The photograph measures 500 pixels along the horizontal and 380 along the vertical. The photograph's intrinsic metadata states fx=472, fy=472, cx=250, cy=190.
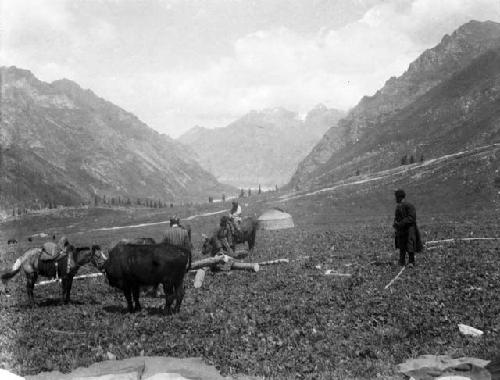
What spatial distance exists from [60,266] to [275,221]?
3032cm

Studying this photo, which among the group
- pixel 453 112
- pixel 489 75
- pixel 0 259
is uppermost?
pixel 489 75

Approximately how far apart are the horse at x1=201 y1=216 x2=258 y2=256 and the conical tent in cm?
1391

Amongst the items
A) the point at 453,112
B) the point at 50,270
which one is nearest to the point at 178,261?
the point at 50,270

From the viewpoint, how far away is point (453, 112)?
429 feet

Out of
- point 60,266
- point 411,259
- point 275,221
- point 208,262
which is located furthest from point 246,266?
point 275,221

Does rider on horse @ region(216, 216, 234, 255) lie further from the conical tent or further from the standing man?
the conical tent

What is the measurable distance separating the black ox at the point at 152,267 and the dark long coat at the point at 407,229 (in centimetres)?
981

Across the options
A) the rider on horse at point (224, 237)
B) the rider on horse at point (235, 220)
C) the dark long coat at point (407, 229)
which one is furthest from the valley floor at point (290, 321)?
the rider on horse at point (235, 220)

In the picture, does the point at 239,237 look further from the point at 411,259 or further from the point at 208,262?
the point at 411,259

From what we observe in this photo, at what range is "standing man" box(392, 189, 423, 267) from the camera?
20547 millimetres

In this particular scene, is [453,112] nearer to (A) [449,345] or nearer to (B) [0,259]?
(B) [0,259]

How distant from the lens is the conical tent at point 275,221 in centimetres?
4703

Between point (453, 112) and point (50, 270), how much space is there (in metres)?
132

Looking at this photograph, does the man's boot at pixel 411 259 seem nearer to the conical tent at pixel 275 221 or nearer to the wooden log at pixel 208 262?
the wooden log at pixel 208 262
